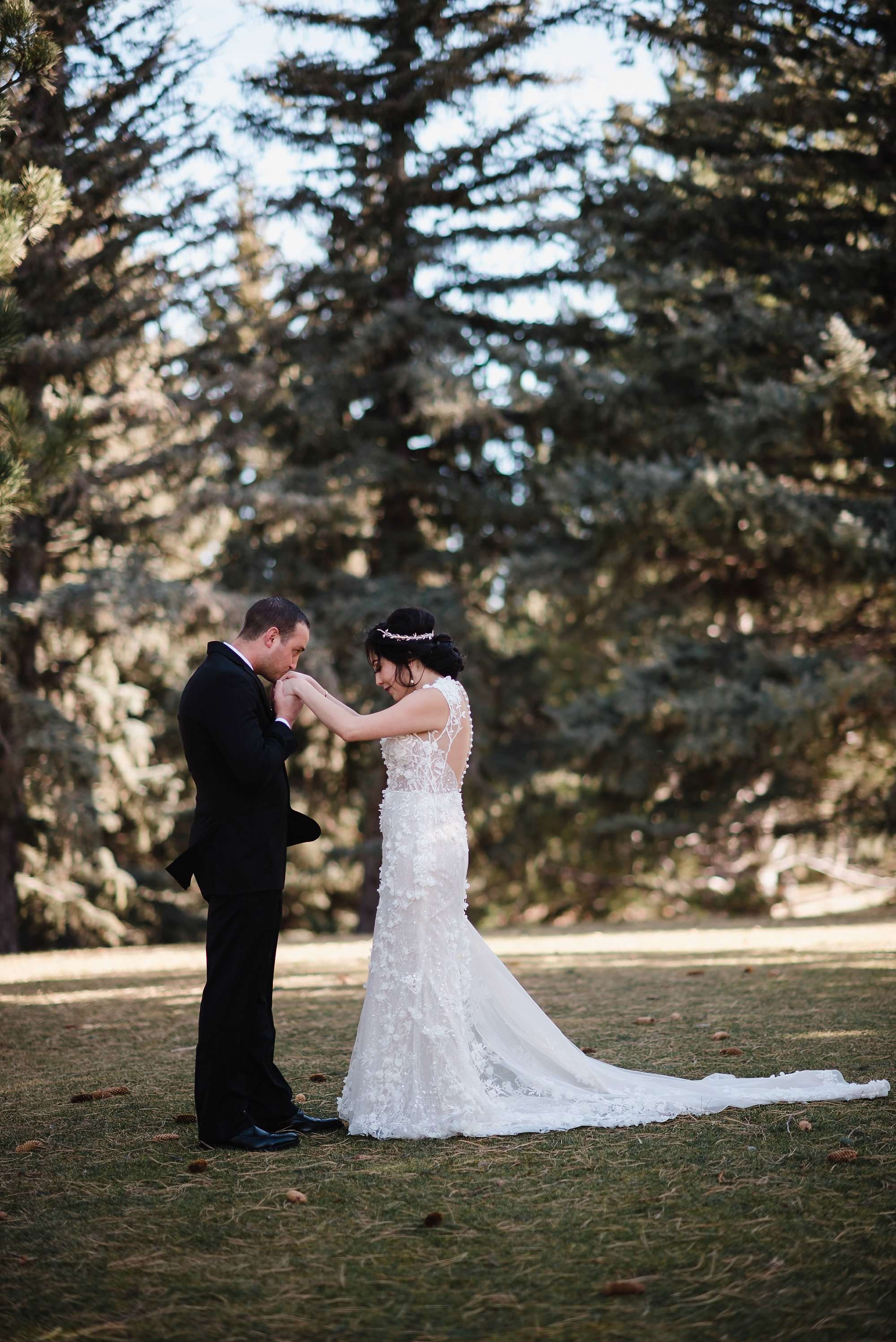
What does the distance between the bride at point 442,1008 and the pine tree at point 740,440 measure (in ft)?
31.3

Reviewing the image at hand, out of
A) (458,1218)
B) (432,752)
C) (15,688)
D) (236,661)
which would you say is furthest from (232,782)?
(15,688)

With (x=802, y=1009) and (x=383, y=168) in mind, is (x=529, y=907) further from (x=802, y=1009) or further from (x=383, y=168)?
(x=802, y=1009)

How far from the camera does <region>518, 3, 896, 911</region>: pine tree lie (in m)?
13.8

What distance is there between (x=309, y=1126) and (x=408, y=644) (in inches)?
82.9

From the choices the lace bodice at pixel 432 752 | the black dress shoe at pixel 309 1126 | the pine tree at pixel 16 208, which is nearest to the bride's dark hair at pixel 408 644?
the lace bodice at pixel 432 752

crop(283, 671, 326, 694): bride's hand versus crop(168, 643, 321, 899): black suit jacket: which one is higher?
crop(283, 671, 326, 694): bride's hand

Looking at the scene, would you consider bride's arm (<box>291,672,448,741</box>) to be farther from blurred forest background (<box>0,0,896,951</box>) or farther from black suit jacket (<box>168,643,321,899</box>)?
blurred forest background (<box>0,0,896,951</box>)

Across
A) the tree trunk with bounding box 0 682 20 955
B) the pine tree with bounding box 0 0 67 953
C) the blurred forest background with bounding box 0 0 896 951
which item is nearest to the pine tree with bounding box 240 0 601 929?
the blurred forest background with bounding box 0 0 896 951

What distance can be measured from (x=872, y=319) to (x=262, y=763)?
45.3ft

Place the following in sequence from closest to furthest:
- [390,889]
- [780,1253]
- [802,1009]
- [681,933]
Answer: [780,1253] → [390,889] → [802,1009] → [681,933]

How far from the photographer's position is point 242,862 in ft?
15.4

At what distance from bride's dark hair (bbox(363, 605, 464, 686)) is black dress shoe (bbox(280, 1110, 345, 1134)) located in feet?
6.30

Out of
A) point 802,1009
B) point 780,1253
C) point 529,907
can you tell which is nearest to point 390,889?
point 780,1253

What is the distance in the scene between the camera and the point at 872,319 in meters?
15.6
